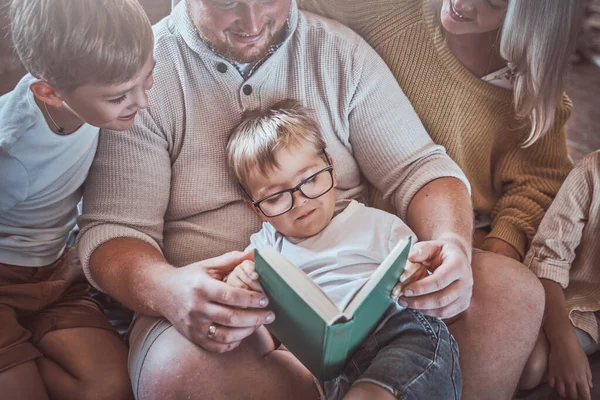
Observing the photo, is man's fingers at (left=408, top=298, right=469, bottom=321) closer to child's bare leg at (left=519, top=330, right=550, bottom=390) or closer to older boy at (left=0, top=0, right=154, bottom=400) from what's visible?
child's bare leg at (left=519, top=330, right=550, bottom=390)

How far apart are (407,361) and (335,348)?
187 mm

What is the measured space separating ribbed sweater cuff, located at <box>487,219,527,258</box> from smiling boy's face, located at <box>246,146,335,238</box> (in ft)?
1.91

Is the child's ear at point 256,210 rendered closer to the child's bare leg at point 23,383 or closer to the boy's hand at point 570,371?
the child's bare leg at point 23,383

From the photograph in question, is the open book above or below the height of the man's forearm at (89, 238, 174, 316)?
above

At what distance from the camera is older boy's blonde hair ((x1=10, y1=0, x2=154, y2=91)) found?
1.01m

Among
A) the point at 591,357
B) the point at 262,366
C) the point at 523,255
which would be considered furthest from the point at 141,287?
the point at 591,357

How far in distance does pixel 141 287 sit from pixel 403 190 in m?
0.66

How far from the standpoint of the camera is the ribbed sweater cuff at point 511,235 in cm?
163

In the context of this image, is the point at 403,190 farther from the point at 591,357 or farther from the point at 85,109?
the point at 85,109

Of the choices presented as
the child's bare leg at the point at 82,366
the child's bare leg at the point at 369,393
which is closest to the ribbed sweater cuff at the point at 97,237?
the child's bare leg at the point at 82,366

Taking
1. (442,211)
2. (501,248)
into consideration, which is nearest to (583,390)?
(501,248)

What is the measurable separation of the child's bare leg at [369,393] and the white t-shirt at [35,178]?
0.75m

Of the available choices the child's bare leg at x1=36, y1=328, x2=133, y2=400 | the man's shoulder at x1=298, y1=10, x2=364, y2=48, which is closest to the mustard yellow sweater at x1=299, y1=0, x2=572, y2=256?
the man's shoulder at x1=298, y1=10, x2=364, y2=48

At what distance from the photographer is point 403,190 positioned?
1479mm
